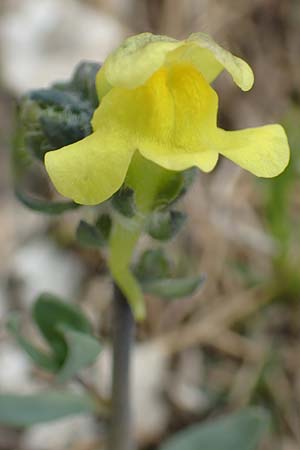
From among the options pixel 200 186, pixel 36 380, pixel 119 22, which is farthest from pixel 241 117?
pixel 36 380

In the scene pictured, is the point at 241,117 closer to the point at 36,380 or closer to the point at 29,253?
the point at 29,253

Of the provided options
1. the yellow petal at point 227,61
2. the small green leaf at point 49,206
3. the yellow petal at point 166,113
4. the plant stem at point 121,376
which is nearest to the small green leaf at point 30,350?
the plant stem at point 121,376

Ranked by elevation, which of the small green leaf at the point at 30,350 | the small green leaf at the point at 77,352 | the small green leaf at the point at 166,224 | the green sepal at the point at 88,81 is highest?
the green sepal at the point at 88,81

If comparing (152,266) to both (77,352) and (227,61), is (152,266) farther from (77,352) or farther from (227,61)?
(227,61)

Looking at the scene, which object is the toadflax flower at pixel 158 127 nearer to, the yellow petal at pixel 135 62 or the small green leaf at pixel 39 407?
the yellow petal at pixel 135 62

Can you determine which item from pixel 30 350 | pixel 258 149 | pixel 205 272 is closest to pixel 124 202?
pixel 258 149

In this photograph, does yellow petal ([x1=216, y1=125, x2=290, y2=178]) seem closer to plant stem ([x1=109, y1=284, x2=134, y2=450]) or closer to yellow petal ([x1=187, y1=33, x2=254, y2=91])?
yellow petal ([x1=187, y1=33, x2=254, y2=91])
